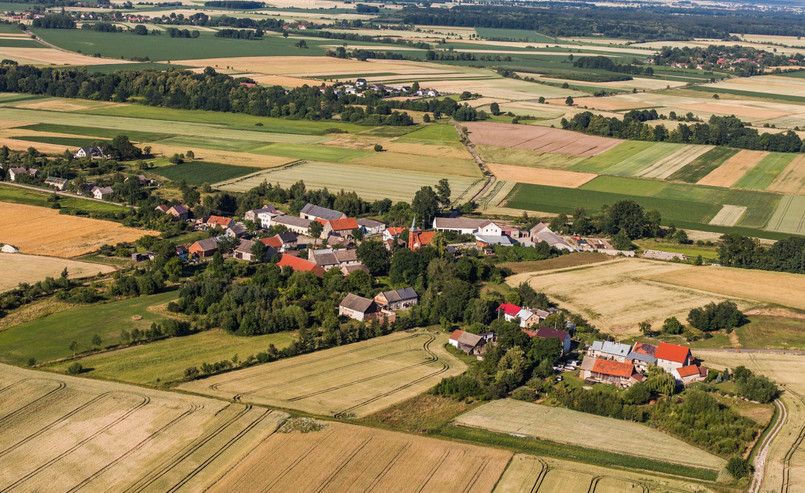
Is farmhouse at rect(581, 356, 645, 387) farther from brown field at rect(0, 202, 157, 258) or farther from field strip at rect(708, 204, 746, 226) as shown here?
brown field at rect(0, 202, 157, 258)

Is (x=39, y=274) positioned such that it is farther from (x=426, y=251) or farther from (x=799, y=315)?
(x=799, y=315)

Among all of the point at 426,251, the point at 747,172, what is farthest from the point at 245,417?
the point at 747,172

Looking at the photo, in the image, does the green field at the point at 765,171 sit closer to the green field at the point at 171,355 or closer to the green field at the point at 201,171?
the green field at the point at 201,171

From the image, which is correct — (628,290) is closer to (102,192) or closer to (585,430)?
(585,430)

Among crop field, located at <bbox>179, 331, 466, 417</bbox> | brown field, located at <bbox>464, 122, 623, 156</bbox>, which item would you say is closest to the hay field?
crop field, located at <bbox>179, 331, 466, 417</bbox>

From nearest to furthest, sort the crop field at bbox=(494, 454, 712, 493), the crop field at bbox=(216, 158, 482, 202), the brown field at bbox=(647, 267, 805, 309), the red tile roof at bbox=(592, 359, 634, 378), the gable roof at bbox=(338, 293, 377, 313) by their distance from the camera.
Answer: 1. the crop field at bbox=(494, 454, 712, 493)
2. the red tile roof at bbox=(592, 359, 634, 378)
3. the gable roof at bbox=(338, 293, 377, 313)
4. the brown field at bbox=(647, 267, 805, 309)
5. the crop field at bbox=(216, 158, 482, 202)

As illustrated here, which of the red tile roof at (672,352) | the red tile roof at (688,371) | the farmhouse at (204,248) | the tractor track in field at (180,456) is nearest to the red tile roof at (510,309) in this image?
the red tile roof at (672,352)
